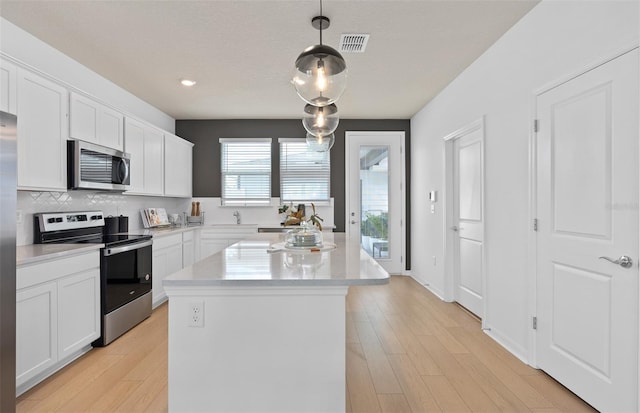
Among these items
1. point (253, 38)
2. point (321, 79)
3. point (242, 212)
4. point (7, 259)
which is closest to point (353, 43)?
point (253, 38)

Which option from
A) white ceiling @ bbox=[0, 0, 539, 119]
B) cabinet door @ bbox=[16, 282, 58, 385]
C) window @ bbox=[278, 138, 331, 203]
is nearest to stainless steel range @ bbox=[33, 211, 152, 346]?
cabinet door @ bbox=[16, 282, 58, 385]

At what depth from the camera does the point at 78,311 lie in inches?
104

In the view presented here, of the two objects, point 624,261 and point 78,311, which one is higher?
point 624,261

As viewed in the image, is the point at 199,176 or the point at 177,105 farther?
the point at 199,176

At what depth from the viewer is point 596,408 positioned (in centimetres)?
199

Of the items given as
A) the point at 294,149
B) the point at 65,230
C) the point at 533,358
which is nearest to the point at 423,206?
the point at 294,149

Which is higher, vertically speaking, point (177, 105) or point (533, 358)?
point (177, 105)

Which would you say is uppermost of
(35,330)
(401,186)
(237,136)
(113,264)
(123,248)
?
(237,136)

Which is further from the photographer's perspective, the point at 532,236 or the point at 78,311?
the point at 78,311

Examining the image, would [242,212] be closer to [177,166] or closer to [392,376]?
[177,166]

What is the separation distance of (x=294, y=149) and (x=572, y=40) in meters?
4.18

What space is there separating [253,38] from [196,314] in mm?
2417

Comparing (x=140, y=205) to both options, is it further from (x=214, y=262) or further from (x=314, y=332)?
(x=314, y=332)

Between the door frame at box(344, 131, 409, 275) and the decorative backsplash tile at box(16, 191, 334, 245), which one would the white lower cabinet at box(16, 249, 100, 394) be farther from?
the door frame at box(344, 131, 409, 275)
